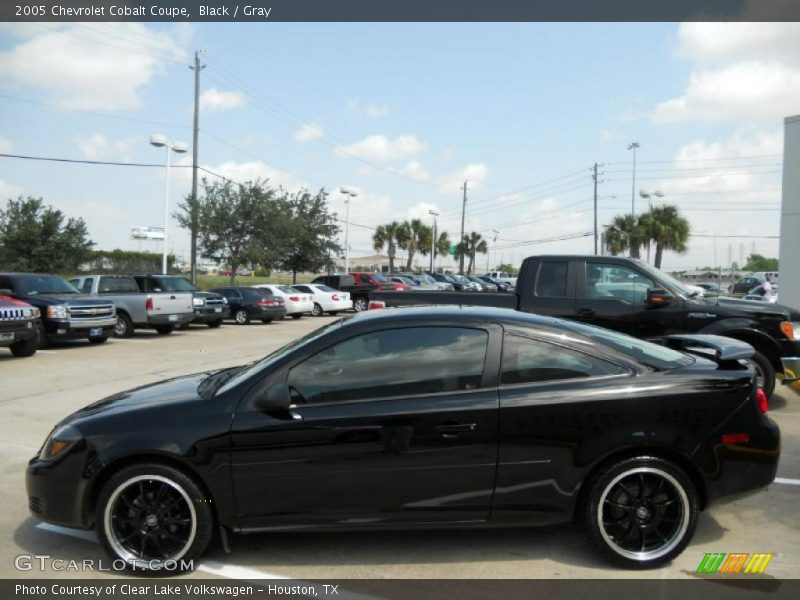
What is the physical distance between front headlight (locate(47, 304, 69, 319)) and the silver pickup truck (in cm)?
266

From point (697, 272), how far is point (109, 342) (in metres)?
89.0

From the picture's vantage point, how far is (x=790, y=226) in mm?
17938

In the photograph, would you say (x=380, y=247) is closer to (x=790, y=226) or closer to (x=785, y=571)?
(x=790, y=226)

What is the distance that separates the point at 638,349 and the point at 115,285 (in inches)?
664

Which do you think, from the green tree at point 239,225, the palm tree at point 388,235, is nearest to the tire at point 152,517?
the green tree at point 239,225

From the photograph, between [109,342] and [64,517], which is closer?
[64,517]

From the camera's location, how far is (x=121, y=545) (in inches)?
154

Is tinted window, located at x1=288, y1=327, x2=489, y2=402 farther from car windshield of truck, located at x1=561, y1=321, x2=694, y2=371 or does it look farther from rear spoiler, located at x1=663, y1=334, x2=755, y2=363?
rear spoiler, located at x1=663, y1=334, x2=755, y2=363

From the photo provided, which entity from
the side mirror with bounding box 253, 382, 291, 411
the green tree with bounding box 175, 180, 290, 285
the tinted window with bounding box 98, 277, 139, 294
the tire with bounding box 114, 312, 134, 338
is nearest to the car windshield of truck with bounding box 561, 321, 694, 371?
the side mirror with bounding box 253, 382, 291, 411

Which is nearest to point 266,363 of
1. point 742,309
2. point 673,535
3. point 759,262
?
point 673,535

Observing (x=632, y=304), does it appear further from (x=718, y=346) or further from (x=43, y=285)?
(x=43, y=285)

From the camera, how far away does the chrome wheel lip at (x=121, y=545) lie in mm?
3860

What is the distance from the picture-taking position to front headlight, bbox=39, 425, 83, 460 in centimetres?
398

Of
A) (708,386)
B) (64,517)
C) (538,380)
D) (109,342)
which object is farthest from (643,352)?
(109,342)
